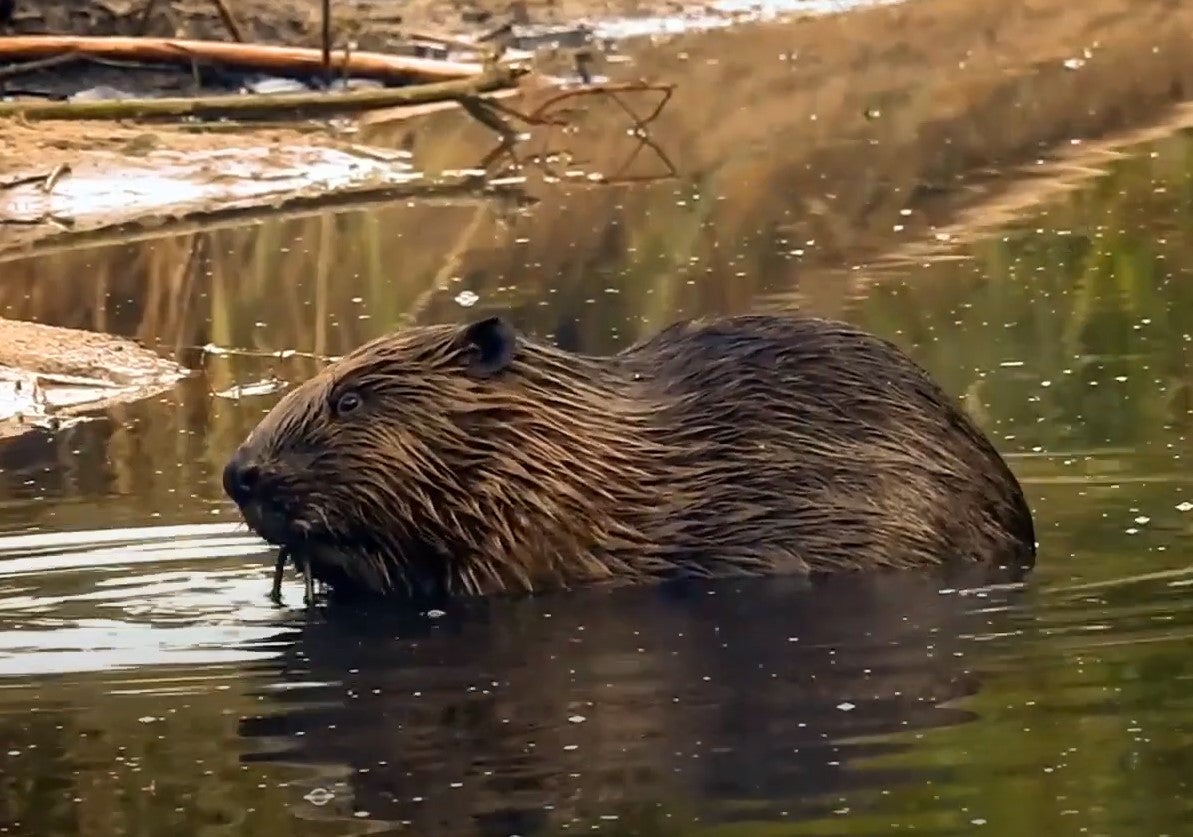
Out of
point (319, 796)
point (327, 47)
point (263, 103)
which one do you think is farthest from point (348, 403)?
point (327, 47)

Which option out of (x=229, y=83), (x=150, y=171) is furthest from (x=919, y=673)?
(x=229, y=83)

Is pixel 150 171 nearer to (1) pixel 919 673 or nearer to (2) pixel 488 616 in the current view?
(2) pixel 488 616

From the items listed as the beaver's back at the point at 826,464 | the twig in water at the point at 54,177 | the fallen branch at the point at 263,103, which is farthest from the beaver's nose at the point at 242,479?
the fallen branch at the point at 263,103

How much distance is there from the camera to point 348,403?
5.79 m

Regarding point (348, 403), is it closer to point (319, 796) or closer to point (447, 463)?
point (447, 463)

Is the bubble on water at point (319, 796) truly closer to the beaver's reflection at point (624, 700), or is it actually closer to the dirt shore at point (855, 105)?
the beaver's reflection at point (624, 700)

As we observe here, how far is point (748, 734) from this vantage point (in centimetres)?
431

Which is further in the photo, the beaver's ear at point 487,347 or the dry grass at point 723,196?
the dry grass at point 723,196

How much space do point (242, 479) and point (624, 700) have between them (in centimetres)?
121

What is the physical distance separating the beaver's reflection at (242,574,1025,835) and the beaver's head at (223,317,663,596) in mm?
122

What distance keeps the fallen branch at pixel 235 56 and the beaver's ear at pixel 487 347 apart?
8149 millimetres

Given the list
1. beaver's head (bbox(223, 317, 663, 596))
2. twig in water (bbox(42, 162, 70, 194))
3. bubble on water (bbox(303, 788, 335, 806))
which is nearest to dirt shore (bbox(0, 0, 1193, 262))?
twig in water (bbox(42, 162, 70, 194))

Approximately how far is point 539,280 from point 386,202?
7.27 ft

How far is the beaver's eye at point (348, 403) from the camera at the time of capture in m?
5.77
